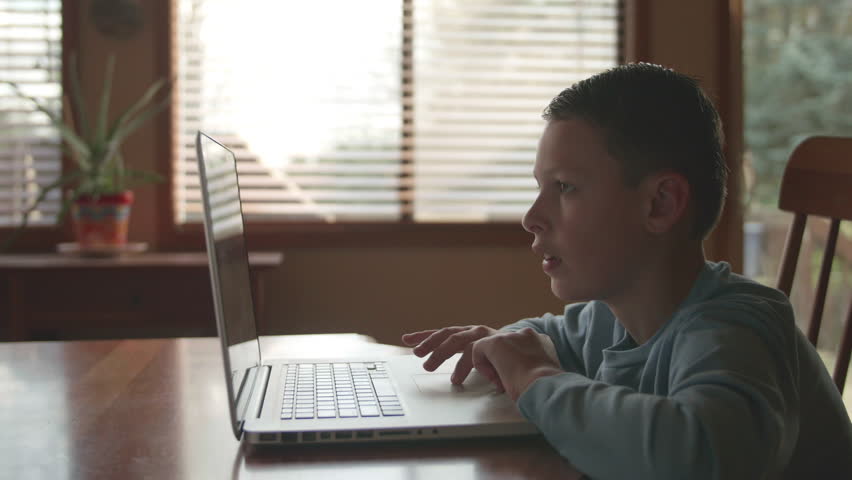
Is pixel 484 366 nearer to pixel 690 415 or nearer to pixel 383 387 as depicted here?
pixel 383 387

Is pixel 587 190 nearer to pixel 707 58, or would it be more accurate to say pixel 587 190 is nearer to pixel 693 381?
pixel 693 381

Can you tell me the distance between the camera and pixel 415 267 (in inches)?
104

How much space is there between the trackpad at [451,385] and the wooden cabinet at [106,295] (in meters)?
1.27

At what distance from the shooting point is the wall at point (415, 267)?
2498mm

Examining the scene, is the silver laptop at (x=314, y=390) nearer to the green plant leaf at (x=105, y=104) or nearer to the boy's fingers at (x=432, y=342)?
the boy's fingers at (x=432, y=342)

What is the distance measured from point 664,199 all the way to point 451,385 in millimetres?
305

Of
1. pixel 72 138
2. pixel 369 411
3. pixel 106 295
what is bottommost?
pixel 106 295

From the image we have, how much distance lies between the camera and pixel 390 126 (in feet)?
8.60

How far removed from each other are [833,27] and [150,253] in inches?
103

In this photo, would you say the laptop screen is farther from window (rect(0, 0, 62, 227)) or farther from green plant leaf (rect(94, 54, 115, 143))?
window (rect(0, 0, 62, 227))

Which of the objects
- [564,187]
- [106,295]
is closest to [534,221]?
[564,187]

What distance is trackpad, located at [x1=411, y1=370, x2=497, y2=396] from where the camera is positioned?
0.81 m

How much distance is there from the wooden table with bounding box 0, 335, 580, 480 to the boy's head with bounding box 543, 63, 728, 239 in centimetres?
30

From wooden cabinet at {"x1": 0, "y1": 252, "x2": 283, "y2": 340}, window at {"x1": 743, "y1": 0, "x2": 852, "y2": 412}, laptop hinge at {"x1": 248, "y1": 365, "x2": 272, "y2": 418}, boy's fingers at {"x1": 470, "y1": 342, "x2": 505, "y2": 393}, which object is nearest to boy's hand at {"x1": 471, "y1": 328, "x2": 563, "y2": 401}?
boy's fingers at {"x1": 470, "y1": 342, "x2": 505, "y2": 393}
